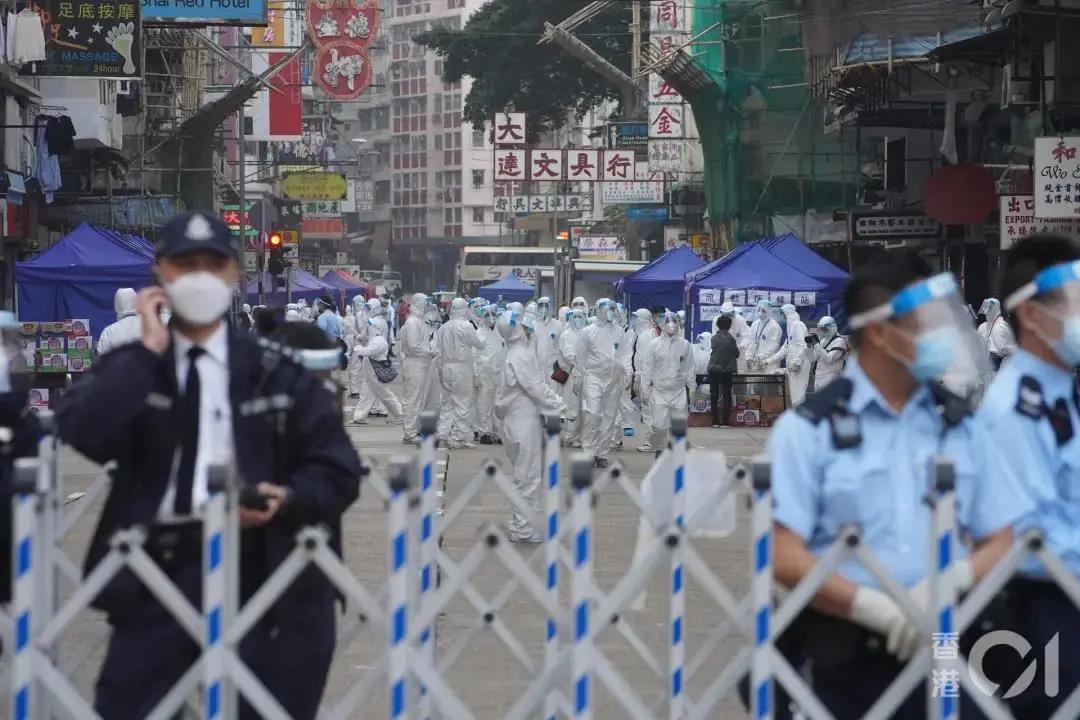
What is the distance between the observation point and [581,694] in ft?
16.8

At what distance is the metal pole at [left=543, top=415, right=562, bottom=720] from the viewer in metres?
6.47

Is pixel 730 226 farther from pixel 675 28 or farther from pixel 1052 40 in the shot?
pixel 1052 40

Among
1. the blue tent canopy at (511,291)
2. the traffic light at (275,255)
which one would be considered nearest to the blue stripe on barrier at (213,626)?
the traffic light at (275,255)

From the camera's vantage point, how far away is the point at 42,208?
36719 mm

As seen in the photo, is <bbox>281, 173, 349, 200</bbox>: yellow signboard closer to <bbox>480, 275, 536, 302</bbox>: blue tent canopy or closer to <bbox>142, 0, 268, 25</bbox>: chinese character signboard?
<bbox>480, 275, 536, 302</bbox>: blue tent canopy

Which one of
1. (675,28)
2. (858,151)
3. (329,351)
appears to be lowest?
(329,351)

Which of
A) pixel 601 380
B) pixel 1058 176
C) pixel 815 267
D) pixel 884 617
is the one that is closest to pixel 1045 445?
pixel 884 617

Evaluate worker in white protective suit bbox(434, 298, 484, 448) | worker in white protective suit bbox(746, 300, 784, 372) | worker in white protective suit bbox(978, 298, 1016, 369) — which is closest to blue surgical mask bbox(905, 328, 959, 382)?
worker in white protective suit bbox(434, 298, 484, 448)

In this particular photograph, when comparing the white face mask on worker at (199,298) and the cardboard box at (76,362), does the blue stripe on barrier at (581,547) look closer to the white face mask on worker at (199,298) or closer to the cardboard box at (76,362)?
the white face mask on worker at (199,298)

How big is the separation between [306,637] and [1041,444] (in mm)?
1900

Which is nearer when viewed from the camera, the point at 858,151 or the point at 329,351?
the point at 329,351

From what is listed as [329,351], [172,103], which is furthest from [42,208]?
[329,351]

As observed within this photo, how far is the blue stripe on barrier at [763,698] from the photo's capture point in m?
4.81

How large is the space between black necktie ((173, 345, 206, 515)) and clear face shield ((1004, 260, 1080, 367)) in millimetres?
2137
